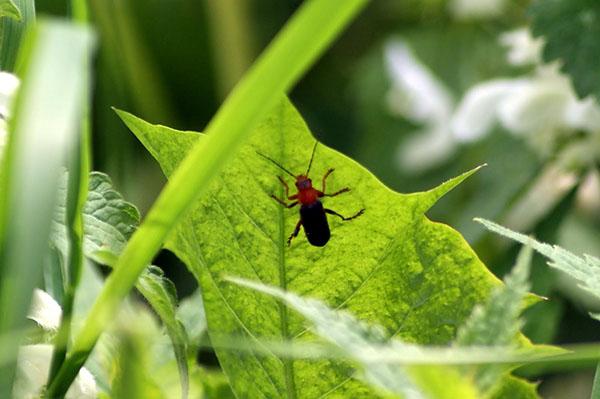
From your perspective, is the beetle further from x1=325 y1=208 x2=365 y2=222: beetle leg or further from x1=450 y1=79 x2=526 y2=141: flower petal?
x1=450 y1=79 x2=526 y2=141: flower petal

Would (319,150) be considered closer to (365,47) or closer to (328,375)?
(328,375)

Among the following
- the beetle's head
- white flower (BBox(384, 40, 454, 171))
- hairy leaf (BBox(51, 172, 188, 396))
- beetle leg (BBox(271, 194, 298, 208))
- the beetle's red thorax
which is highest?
white flower (BBox(384, 40, 454, 171))

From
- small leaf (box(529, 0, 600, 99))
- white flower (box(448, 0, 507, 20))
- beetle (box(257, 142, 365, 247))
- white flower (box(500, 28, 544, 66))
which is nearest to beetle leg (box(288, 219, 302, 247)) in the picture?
beetle (box(257, 142, 365, 247))

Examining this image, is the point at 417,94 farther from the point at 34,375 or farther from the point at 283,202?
the point at 34,375

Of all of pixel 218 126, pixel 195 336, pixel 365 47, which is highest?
pixel 365 47

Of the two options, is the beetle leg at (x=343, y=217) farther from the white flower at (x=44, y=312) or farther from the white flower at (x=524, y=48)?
the white flower at (x=524, y=48)

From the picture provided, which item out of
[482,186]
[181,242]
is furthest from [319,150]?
[482,186]
